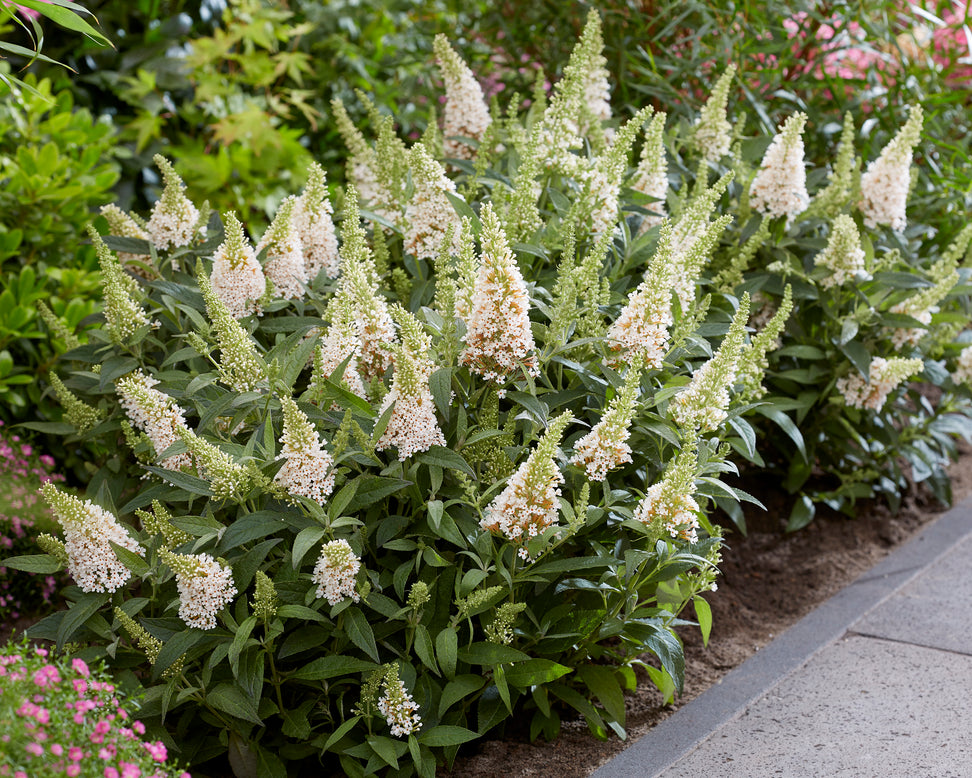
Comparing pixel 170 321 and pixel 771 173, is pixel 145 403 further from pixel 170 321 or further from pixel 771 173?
pixel 771 173

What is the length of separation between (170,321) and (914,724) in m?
2.06

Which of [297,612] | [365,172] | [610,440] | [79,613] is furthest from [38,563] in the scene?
[365,172]

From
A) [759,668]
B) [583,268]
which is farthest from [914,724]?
[583,268]

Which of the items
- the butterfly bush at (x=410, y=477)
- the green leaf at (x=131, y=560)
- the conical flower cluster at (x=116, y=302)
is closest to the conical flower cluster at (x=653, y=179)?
the butterfly bush at (x=410, y=477)

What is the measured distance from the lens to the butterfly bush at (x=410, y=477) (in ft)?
6.25

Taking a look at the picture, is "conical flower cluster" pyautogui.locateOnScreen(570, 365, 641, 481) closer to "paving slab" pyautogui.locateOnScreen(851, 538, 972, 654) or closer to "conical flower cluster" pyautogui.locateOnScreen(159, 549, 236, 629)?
"conical flower cluster" pyautogui.locateOnScreen(159, 549, 236, 629)

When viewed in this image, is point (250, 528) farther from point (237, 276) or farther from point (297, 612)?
point (237, 276)

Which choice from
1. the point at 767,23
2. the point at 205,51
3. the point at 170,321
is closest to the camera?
the point at 170,321

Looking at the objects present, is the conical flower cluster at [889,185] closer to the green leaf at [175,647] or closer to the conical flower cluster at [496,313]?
the conical flower cluster at [496,313]

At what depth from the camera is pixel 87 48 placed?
4578 millimetres

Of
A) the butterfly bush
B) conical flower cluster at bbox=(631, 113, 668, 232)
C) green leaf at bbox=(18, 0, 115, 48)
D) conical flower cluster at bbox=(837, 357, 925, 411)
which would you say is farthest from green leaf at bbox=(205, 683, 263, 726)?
conical flower cluster at bbox=(837, 357, 925, 411)

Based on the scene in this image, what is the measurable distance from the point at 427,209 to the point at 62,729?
4.92ft

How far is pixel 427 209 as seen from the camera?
2494mm

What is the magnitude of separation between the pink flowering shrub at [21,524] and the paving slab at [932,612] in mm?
2409
